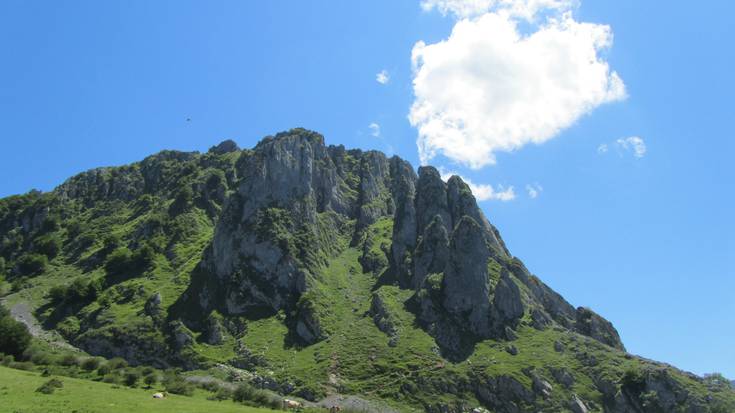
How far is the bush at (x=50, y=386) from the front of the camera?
65.8 meters

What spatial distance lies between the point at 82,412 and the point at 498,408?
100 m

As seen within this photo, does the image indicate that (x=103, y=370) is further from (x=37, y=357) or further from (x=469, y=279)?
(x=469, y=279)

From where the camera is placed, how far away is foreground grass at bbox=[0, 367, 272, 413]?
188 ft

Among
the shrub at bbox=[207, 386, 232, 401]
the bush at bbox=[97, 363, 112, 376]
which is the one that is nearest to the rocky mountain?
the shrub at bbox=[207, 386, 232, 401]

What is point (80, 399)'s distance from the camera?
62.8m

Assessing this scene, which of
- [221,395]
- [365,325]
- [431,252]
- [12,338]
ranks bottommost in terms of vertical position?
[221,395]

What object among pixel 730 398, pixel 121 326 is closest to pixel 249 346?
pixel 121 326

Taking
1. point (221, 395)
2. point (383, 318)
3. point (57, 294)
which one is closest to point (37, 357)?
point (221, 395)

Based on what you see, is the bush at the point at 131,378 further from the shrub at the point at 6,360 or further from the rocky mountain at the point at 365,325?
the rocky mountain at the point at 365,325

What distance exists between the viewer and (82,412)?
55906mm

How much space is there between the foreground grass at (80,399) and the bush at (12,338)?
29.3 meters

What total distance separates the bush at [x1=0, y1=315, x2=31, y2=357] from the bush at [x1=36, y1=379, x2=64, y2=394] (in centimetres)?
4186

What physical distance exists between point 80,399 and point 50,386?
8.21 meters

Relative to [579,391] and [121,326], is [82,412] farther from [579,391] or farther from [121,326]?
[579,391]
